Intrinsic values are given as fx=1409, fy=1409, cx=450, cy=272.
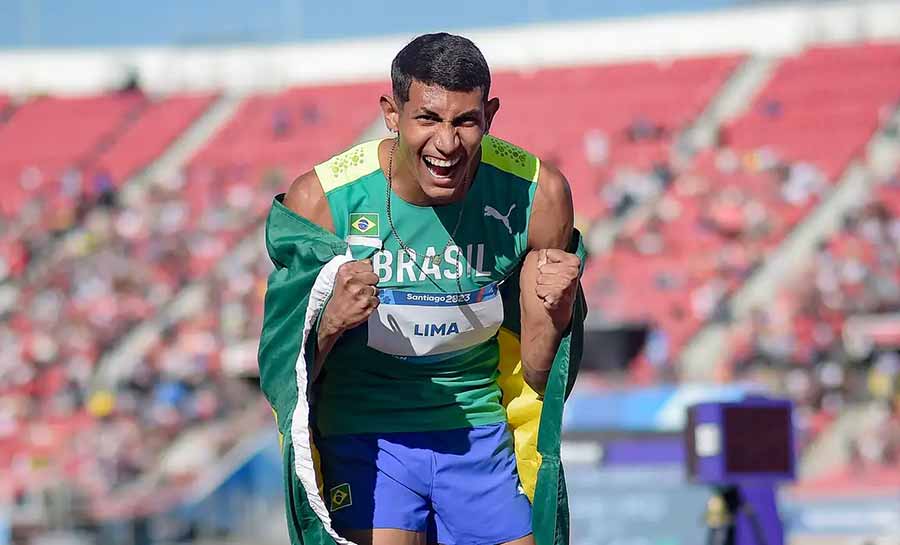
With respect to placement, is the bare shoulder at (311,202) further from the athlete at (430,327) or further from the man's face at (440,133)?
the man's face at (440,133)

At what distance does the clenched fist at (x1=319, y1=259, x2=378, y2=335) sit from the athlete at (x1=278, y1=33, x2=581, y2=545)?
0.16 meters

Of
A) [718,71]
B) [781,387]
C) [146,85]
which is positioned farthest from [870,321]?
[146,85]

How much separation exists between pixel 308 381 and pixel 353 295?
314 millimetres

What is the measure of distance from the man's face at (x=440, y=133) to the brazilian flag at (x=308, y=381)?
0.23 metres

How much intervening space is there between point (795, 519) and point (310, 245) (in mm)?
6957

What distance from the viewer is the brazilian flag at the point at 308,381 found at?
3.55 meters

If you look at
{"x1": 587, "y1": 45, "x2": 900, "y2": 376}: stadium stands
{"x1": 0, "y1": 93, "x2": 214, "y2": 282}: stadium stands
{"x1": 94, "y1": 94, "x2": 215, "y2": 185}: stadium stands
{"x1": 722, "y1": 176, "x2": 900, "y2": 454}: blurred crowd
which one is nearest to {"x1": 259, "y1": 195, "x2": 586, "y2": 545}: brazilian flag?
{"x1": 722, "y1": 176, "x2": 900, "y2": 454}: blurred crowd

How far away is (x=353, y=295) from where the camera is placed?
341 cm

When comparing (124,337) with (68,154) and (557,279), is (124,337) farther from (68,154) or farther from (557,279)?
(557,279)

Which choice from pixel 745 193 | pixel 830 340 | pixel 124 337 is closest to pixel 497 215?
pixel 830 340

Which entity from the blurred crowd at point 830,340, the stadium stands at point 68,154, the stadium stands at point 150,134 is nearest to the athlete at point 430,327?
the blurred crowd at point 830,340

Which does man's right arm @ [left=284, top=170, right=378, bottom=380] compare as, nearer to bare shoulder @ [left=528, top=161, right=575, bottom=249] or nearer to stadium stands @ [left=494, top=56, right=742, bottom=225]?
bare shoulder @ [left=528, top=161, right=575, bottom=249]

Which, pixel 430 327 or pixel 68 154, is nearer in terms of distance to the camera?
pixel 430 327

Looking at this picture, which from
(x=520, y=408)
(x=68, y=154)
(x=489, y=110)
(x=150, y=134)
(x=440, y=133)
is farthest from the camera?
(x=150, y=134)
